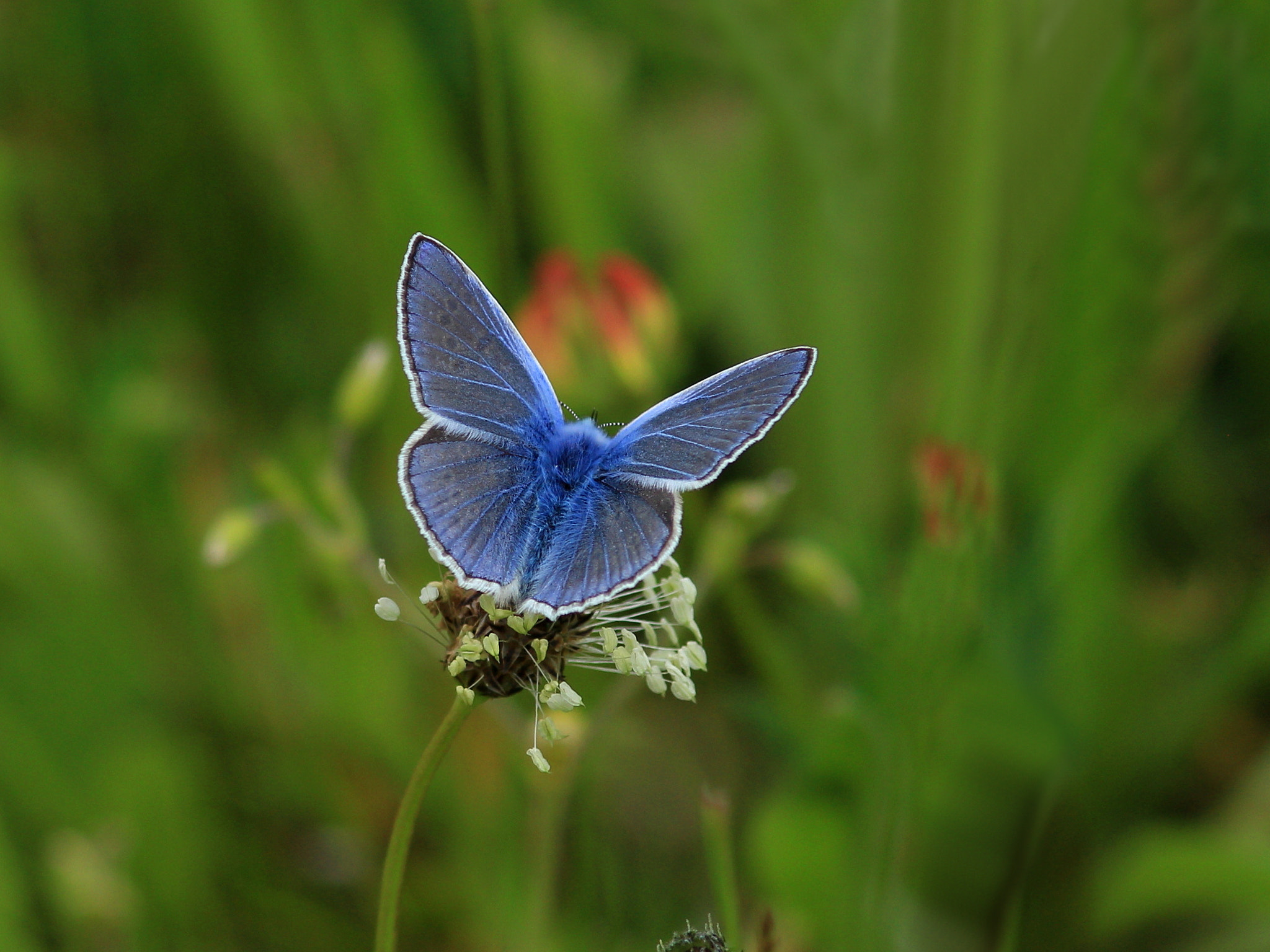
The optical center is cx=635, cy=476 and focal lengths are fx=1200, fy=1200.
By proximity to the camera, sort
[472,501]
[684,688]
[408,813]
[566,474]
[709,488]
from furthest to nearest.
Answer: [709,488]
[566,474]
[472,501]
[684,688]
[408,813]

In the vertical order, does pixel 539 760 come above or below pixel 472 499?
below

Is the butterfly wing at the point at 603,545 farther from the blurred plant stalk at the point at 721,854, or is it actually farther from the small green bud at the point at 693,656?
the blurred plant stalk at the point at 721,854

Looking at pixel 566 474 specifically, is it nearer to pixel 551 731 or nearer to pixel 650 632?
pixel 650 632

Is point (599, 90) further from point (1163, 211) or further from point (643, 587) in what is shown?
point (643, 587)

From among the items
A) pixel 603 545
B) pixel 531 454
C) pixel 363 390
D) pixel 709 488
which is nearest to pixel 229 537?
pixel 363 390

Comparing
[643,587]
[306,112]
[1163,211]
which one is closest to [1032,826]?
[643,587]

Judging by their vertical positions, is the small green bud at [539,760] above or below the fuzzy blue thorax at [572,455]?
below

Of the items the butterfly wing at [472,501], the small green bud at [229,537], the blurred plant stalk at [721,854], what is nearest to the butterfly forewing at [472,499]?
the butterfly wing at [472,501]
